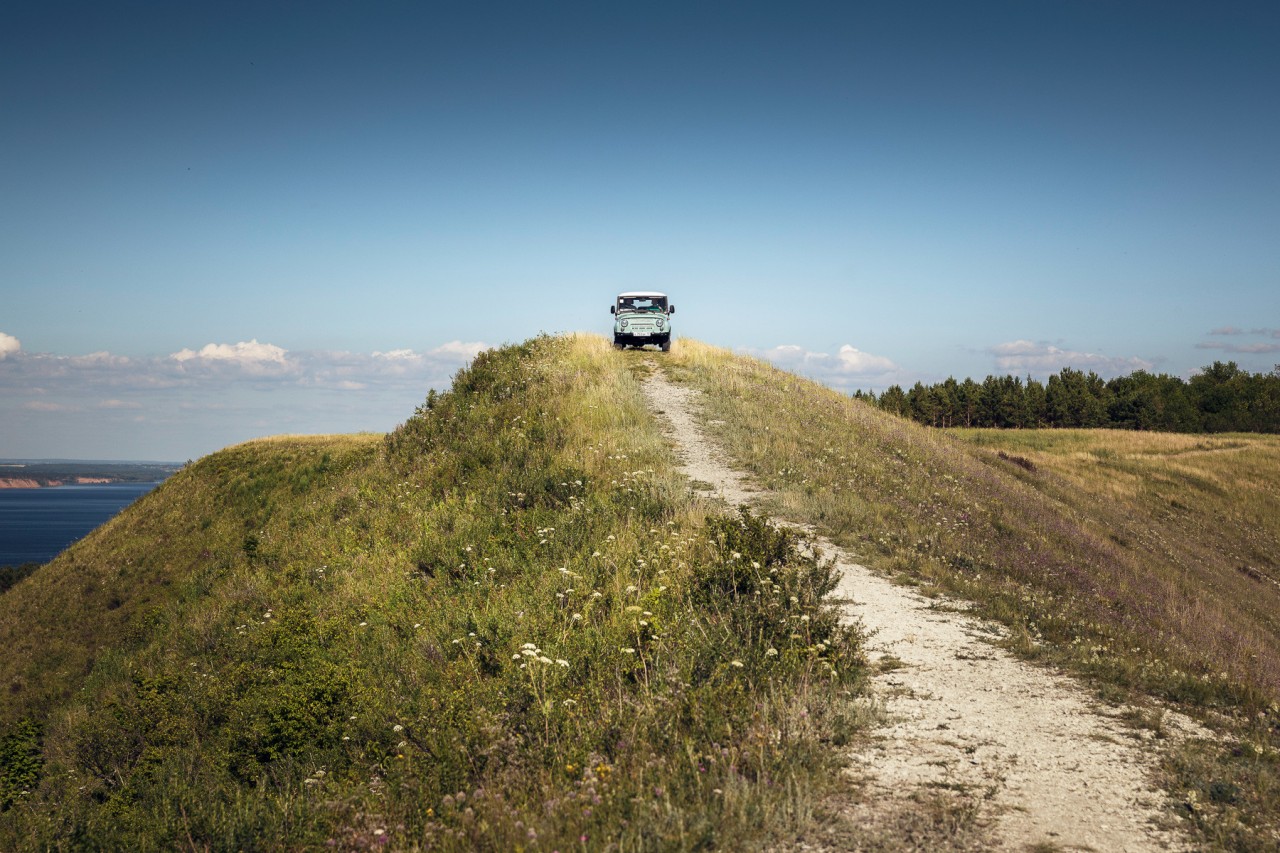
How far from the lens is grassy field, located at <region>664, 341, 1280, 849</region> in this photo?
5672mm

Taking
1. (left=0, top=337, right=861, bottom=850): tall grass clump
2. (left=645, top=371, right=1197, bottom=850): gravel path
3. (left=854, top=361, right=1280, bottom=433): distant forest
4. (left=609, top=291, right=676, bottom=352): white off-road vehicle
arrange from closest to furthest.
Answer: (left=645, top=371, right=1197, bottom=850): gravel path
(left=0, top=337, right=861, bottom=850): tall grass clump
(left=609, top=291, right=676, bottom=352): white off-road vehicle
(left=854, top=361, right=1280, bottom=433): distant forest

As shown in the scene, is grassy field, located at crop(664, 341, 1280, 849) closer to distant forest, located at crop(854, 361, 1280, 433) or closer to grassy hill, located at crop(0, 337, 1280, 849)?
→ grassy hill, located at crop(0, 337, 1280, 849)

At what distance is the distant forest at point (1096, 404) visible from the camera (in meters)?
97.7

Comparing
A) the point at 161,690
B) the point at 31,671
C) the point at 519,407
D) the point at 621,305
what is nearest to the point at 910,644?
the point at 161,690

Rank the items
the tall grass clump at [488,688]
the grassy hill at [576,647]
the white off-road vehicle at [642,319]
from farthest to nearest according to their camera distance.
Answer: the white off-road vehicle at [642,319] → the grassy hill at [576,647] → the tall grass clump at [488,688]

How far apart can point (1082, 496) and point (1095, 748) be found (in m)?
26.2

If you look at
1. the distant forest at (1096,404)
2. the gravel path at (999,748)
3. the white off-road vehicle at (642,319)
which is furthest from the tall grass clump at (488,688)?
the distant forest at (1096,404)

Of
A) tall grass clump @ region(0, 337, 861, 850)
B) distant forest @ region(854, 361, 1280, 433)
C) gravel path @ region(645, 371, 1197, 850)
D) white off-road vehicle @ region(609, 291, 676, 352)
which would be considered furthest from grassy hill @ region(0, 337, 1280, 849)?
distant forest @ region(854, 361, 1280, 433)

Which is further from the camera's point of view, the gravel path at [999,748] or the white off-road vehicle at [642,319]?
the white off-road vehicle at [642,319]

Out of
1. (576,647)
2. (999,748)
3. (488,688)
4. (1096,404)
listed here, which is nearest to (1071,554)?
(999,748)

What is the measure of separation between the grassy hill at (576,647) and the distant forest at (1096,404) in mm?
84180

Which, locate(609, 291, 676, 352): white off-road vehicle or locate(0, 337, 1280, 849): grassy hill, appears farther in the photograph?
locate(609, 291, 676, 352): white off-road vehicle

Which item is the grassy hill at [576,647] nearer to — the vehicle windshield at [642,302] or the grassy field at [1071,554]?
the grassy field at [1071,554]

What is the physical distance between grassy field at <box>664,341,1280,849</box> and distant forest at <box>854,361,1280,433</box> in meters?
66.6
